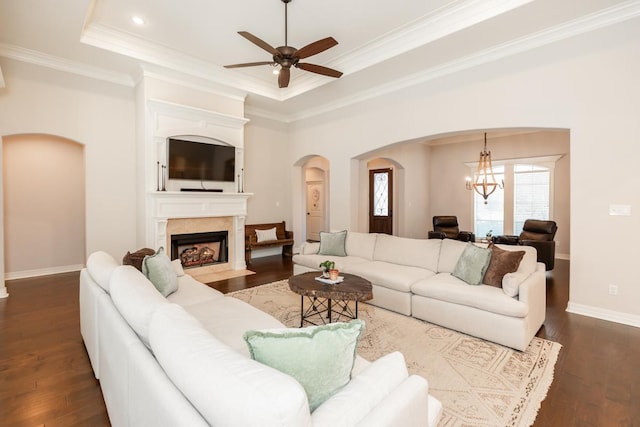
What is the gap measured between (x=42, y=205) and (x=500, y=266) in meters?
7.23

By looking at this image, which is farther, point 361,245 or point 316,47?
point 361,245

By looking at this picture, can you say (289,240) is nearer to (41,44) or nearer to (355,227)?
(355,227)

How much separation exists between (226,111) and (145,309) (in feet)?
16.5

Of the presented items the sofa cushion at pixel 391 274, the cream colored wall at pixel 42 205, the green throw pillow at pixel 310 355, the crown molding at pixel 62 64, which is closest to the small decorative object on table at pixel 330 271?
the sofa cushion at pixel 391 274

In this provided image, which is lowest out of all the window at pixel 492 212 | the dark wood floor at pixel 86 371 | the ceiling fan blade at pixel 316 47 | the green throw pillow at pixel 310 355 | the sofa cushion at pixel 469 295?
the dark wood floor at pixel 86 371

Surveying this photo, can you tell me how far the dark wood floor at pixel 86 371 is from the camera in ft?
6.57

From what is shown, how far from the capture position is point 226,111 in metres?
5.87

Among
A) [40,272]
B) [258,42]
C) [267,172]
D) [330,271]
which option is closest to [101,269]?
[330,271]

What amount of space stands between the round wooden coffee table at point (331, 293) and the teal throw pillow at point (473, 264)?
1.10 metres

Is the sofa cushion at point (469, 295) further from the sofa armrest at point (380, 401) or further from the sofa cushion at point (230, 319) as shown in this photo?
the sofa armrest at point (380, 401)

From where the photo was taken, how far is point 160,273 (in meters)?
2.83

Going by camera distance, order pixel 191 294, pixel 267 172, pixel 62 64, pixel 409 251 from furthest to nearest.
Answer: pixel 267 172 < pixel 62 64 < pixel 409 251 < pixel 191 294

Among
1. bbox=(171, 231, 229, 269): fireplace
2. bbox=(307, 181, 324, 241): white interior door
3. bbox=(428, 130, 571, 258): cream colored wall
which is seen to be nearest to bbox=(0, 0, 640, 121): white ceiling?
bbox=(171, 231, 229, 269): fireplace

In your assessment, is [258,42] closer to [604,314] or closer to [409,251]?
[409,251]
